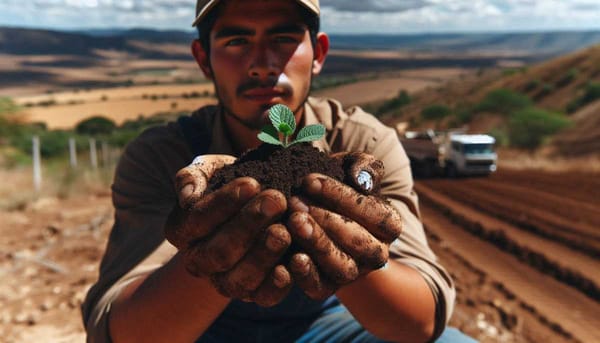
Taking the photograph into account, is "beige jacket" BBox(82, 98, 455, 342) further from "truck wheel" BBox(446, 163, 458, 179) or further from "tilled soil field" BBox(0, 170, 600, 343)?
"truck wheel" BBox(446, 163, 458, 179)

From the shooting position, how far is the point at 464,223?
975cm

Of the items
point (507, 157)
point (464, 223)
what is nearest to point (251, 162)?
point (464, 223)

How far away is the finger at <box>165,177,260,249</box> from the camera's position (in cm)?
145

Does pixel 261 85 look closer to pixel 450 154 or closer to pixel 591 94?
pixel 450 154

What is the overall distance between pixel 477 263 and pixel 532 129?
22.0 meters

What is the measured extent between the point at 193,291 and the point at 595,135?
26.7 meters

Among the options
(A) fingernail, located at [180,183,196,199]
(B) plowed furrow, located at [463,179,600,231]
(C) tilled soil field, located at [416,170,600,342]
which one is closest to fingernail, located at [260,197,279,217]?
(A) fingernail, located at [180,183,196,199]

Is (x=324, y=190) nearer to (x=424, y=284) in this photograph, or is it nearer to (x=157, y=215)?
(x=424, y=284)

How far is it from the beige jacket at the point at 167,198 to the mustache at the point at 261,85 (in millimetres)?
400

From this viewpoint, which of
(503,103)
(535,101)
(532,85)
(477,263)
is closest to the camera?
(477,263)

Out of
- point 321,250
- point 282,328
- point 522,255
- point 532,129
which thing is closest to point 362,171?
point 321,250

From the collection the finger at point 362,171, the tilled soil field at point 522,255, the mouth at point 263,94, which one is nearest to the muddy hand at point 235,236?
the finger at point 362,171

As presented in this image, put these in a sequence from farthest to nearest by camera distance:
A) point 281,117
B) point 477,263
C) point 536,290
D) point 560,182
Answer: point 560,182 < point 477,263 < point 536,290 < point 281,117

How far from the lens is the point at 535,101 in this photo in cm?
4419
